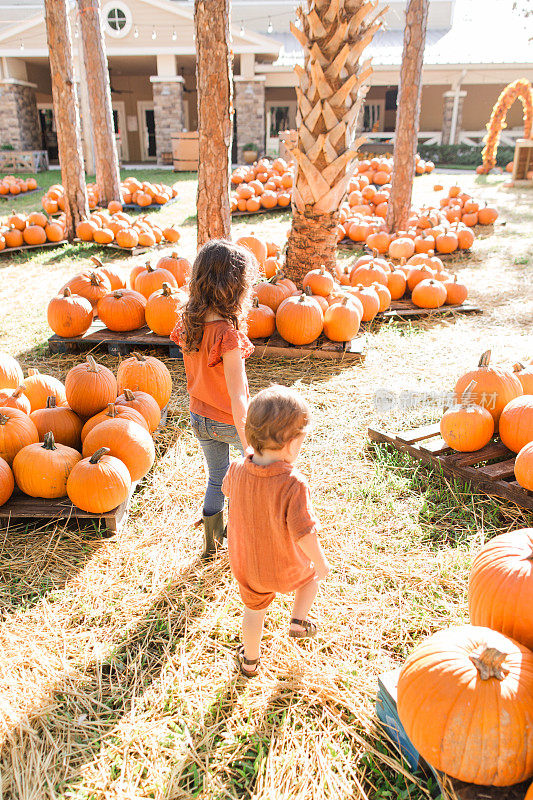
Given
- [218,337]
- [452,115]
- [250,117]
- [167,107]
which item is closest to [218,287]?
[218,337]

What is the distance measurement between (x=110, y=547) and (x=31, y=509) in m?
0.46

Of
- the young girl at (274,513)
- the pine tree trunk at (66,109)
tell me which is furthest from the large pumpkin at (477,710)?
the pine tree trunk at (66,109)

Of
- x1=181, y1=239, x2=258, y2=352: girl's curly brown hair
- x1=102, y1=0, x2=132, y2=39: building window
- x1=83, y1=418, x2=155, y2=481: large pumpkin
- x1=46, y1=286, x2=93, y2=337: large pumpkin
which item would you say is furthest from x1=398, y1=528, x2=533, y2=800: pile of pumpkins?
x1=102, y1=0, x2=132, y2=39: building window

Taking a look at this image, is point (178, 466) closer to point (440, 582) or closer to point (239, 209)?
point (440, 582)

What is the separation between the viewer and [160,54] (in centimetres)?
2098

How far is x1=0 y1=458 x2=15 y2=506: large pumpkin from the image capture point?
2.77 m

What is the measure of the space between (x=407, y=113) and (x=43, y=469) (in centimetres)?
756

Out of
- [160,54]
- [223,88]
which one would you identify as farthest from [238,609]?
[160,54]

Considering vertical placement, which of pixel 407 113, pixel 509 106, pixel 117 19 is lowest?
pixel 407 113

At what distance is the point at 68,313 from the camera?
4.72 m

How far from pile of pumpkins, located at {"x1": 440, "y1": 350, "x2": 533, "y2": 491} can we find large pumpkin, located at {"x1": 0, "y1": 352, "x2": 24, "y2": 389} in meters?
2.70

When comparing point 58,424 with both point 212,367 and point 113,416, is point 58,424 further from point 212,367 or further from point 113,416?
point 212,367

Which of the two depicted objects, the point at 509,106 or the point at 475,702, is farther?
the point at 509,106

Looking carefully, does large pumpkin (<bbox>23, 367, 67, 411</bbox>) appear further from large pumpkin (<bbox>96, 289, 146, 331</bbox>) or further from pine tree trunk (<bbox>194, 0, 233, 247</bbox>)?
pine tree trunk (<bbox>194, 0, 233, 247</bbox>)
